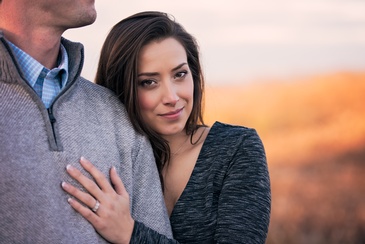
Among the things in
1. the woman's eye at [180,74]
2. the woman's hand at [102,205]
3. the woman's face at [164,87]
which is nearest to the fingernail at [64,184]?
the woman's hand at [102,205]

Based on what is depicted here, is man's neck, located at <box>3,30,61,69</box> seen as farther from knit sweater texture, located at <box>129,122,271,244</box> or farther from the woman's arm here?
knit sweater texture, located at <box>129,122,271,244</box>

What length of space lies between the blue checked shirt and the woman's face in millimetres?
302

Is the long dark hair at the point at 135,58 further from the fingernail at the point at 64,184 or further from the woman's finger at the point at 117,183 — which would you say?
the fingernail at the point at 64,184

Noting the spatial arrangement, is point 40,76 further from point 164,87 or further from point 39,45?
point 164,87

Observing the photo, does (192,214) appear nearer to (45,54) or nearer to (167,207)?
(167,207)

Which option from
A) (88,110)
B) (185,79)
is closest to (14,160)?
(88,110)

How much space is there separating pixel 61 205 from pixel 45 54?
0.45 m

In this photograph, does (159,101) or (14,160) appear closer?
(14,160)

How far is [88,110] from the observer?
2.20 meters

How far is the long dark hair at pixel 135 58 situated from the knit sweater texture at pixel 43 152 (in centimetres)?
17

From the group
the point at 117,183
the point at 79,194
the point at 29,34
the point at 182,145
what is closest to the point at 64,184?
the point at 79,194

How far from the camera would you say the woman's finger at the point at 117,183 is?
2156 mm

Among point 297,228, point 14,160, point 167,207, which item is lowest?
point 297,228

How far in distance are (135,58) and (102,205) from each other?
0.51 metres
